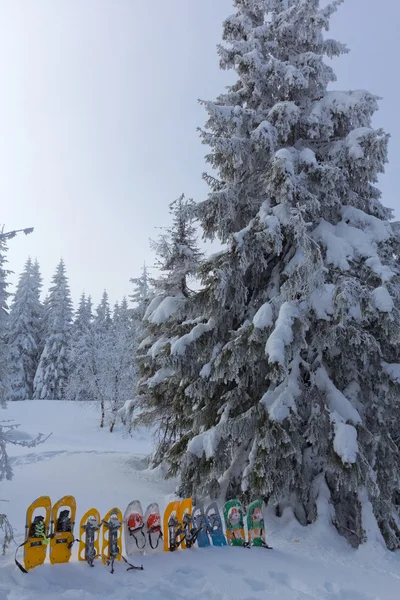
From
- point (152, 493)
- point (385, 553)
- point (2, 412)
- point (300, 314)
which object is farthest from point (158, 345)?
point (2, 412)

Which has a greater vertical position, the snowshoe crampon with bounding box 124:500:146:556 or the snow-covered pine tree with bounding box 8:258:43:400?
the snow-covered pine tree with bounding box 8:258:43:400

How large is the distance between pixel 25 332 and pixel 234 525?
140ft

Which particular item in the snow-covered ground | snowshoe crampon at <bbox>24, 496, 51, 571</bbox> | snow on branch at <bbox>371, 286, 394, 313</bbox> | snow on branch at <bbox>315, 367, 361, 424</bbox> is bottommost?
the snow-covered ground

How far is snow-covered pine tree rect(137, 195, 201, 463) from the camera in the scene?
10.9m

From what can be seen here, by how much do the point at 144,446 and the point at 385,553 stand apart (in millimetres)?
21780

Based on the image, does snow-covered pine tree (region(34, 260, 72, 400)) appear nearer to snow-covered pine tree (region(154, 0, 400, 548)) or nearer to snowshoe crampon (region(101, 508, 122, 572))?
snow-covered pine tree (region(154, 0, 400, 548))

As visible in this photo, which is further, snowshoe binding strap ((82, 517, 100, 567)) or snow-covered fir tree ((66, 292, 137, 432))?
snow-covered fir tree ((66, 292, 137, 432))

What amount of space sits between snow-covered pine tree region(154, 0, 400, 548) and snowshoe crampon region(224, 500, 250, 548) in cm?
51

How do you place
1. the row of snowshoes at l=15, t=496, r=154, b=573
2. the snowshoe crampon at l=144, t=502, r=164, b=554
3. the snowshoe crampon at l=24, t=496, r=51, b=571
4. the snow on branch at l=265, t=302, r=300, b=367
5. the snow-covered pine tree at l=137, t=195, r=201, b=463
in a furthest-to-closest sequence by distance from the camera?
the snow-covered pine tree at l=137, t=195, r=201, b=463
the snow on branch at l=265, t=302, r=300, b=367
the snowshoe crampon at l=144, t=502, r=164, b=554
the row of snowshoes at l=15, t=496, r=154, b=573
the snowshoe crampon at l=24, t=496, r=51, b=571

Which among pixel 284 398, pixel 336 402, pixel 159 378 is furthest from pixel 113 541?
pixel 159 378

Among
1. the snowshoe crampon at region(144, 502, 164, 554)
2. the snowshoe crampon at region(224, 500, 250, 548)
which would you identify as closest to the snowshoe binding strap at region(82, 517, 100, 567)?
the snowshoe crampon at region(144, 502, 164, 554)

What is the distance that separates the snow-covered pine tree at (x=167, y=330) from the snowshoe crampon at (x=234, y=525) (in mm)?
3085

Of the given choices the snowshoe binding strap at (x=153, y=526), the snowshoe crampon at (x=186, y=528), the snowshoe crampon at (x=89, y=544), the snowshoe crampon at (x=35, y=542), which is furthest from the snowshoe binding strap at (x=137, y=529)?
the snowshoe crampon at (x=35, y=542)

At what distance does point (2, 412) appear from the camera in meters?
32.6
